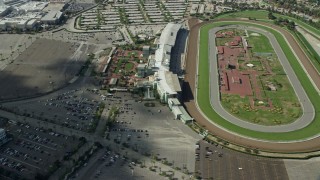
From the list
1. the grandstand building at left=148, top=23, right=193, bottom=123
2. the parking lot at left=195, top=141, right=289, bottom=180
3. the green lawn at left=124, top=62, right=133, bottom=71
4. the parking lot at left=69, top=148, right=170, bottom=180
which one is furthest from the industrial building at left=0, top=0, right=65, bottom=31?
the parking lot at left=195, top=141, right=289, bottom=180

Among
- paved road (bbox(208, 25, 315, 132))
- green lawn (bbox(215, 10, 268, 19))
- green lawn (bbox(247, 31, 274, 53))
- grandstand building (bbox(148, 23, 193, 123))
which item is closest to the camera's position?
paved road (bbox(208, 25, 315, 132))

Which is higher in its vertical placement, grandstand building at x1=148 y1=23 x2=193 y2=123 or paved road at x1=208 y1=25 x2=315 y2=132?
grandstand building at x1=148 y1=23 x2=193 y2=123

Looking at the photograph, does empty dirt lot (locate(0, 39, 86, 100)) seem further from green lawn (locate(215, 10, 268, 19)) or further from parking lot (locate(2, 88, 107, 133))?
green lawn (locate(215, 10, 268, 19))

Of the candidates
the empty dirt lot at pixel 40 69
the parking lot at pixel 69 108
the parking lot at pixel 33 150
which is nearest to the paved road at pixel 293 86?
the parking lot at pixel 69 108

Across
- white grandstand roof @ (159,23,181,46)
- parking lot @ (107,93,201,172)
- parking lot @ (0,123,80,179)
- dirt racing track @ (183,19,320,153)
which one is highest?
white grandstand roof @ (159,23,181,46)

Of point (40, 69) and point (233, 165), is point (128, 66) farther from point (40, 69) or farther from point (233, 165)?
point (233, 165)

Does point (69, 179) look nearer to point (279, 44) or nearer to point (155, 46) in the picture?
point (155, 46)
